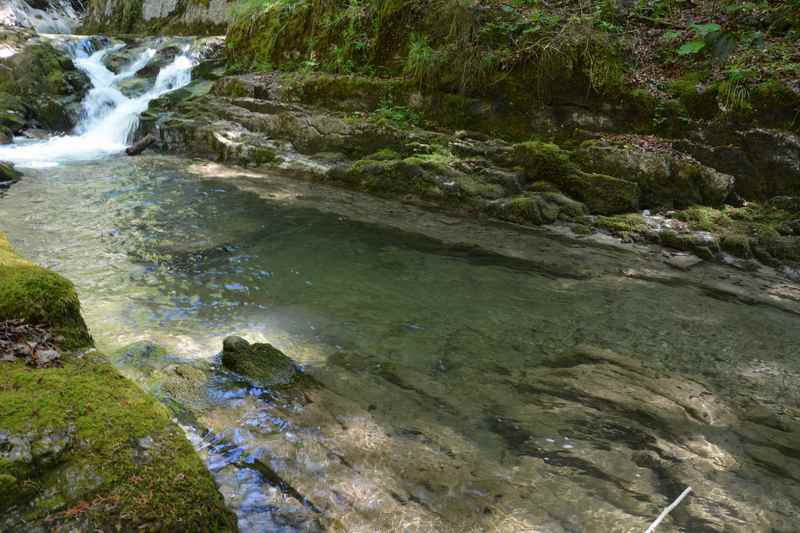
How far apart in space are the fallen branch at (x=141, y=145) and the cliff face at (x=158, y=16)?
367 inches

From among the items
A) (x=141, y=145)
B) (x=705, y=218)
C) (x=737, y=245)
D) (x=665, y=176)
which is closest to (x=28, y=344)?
(x=737, y=245)

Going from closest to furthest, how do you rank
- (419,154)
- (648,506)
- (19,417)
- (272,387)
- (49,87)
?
1. (19,417)
2. (648,506)
3. (272,387)
4. (419,154)
5. (49,87)

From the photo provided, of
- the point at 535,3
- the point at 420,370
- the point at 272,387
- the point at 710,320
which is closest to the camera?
the point at 272,387

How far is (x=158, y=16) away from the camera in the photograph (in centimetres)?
2400

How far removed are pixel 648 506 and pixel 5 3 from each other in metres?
30.4

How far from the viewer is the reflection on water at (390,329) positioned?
9.80 ft

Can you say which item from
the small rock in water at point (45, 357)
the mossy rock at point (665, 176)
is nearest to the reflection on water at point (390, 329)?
the small rock in water at point (45, 357)

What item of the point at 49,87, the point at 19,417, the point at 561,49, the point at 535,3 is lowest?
the point at 19,417

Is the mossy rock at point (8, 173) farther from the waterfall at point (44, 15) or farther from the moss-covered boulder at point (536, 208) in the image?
the waterfall at point (44, 15)

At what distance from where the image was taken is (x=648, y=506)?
2.89 m

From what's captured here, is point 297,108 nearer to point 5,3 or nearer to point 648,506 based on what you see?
point 648,506

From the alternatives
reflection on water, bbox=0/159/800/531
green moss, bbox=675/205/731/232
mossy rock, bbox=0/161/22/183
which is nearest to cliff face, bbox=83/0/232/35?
mossy rock, bbox=0/161/22/183

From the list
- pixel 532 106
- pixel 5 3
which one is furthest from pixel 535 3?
pixel 5 3

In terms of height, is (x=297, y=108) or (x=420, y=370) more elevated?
(x=297, y=108)
